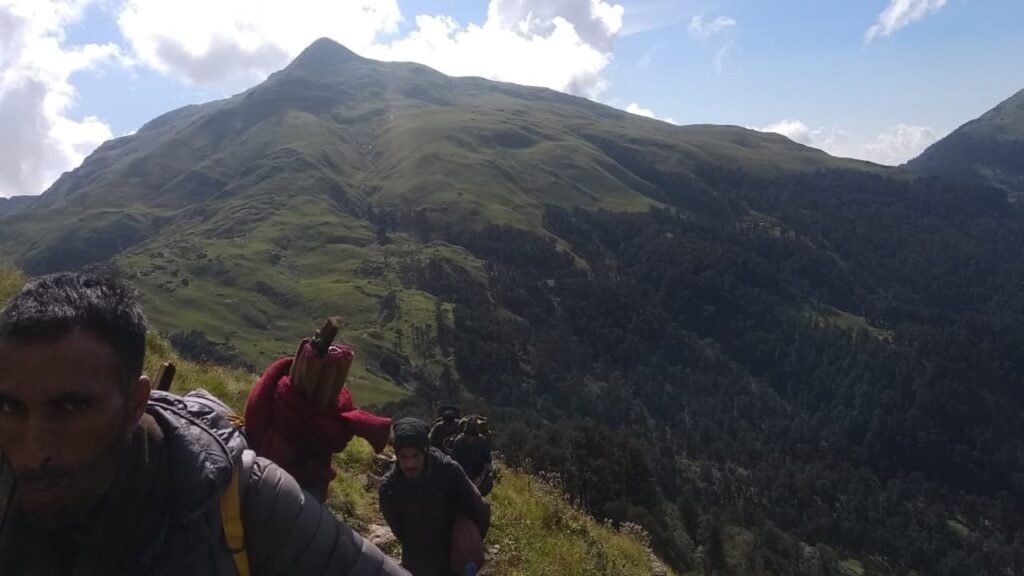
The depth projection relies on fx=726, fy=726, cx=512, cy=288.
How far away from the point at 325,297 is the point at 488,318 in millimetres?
35517

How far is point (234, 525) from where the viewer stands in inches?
83.7

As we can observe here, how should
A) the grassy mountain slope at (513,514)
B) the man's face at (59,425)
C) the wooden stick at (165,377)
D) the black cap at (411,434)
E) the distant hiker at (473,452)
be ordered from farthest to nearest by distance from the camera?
the grassy mountain slope at (513,514) → the distant hiker at (473,452) → the black cap at (411,434) → the wooden stick at (165,377) → the man's face at (59,425)

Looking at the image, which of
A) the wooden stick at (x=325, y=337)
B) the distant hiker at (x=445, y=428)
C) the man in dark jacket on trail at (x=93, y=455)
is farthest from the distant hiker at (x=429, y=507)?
the man in dark jacket on trail at (x=93, y=455)

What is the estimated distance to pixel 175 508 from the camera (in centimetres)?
203

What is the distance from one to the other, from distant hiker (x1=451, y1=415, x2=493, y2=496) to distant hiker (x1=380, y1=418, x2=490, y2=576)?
6.34 ft

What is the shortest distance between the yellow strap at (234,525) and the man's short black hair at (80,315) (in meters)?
0.43

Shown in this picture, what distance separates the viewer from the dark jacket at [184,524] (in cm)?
192

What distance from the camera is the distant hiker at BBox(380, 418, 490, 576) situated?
5.87m

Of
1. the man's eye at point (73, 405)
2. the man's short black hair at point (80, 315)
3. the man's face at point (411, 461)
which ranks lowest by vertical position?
the man's face at point (411, 461)

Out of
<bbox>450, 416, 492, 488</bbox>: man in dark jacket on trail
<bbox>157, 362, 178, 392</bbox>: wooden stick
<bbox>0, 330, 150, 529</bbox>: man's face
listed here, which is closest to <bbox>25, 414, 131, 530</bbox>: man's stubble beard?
<bbox>0, 330, 150, 529</bbox>: man's face

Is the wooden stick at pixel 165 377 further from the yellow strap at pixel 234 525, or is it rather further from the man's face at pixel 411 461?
the man's face at pixel 411 461

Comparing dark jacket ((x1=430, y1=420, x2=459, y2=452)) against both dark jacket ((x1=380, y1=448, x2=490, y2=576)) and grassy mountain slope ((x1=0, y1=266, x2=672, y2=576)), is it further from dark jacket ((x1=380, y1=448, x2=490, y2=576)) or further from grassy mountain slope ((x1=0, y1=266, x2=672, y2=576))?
dark jacket ((x1=380, y1=448, x2=490, y2=576))

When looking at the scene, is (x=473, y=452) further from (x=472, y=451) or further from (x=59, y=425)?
(x=59, y=425)

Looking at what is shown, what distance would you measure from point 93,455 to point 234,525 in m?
0.44
